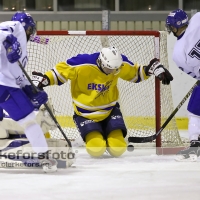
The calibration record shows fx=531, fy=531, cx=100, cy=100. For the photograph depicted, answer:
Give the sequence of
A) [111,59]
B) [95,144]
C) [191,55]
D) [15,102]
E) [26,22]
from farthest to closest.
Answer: [95,144] → [111,59] → [191,55] → [26,22] → [15,102]

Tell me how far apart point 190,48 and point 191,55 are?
0.04 m

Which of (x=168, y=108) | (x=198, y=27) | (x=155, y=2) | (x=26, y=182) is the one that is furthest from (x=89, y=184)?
(x=155, y=2)

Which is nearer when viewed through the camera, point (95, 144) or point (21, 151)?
point (21, 151)

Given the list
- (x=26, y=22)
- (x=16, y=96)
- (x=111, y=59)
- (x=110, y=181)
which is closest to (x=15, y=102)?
(x=16, y=96)

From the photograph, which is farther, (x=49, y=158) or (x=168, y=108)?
(x=168, y=108)

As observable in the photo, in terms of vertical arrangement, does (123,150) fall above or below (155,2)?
below

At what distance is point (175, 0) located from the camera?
23.5 feet

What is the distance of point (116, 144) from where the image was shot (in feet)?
11.5

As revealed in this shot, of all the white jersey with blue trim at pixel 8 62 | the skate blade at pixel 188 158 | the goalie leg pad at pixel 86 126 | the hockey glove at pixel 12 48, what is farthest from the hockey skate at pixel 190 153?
the hockey glove at pixel 12 48

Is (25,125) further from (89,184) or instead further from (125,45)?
(125,45)

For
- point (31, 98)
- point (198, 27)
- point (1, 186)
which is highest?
point (198, 27)

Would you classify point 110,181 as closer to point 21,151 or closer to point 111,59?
point 21,151

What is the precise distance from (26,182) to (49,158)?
36 cm

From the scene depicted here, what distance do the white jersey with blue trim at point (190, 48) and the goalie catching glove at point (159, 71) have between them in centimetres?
22
